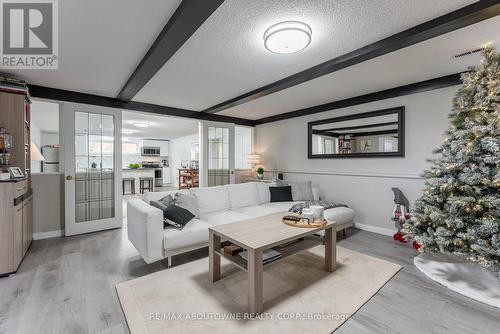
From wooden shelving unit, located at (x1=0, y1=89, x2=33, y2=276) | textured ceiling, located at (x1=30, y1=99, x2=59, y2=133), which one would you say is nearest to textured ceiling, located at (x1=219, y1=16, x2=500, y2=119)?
wooden shelving unit, located at (x1=0, y1=89, x2=33, y2=276)

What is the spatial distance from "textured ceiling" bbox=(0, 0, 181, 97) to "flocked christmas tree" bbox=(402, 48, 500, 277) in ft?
9.46

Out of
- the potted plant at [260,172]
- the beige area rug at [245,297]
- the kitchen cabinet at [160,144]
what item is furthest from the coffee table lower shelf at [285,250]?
the kitchen cabinet at [160,144]

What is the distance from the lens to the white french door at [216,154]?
5422 mm

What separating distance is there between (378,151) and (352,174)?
2.00 ft

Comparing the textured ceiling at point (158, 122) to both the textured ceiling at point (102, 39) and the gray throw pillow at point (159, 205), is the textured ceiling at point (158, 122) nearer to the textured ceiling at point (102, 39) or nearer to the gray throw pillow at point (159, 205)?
the textured ceiling at point (102, 39)

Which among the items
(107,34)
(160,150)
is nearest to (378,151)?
(107,34)

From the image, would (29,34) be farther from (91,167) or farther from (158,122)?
Result: (158,122)

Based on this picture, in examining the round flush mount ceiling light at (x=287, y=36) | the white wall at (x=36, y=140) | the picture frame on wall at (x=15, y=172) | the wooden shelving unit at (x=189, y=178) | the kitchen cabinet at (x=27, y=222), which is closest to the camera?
the round flush mount ceiling light at (x=287, y=36)

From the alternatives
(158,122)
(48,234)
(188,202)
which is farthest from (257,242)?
(158,122)

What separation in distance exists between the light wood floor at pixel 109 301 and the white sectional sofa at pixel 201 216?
291 mm

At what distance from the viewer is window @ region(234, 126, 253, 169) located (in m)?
6.58

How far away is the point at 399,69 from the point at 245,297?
3.22 m

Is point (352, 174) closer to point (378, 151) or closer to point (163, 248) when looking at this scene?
point (378, 151)

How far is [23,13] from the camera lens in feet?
6.07
